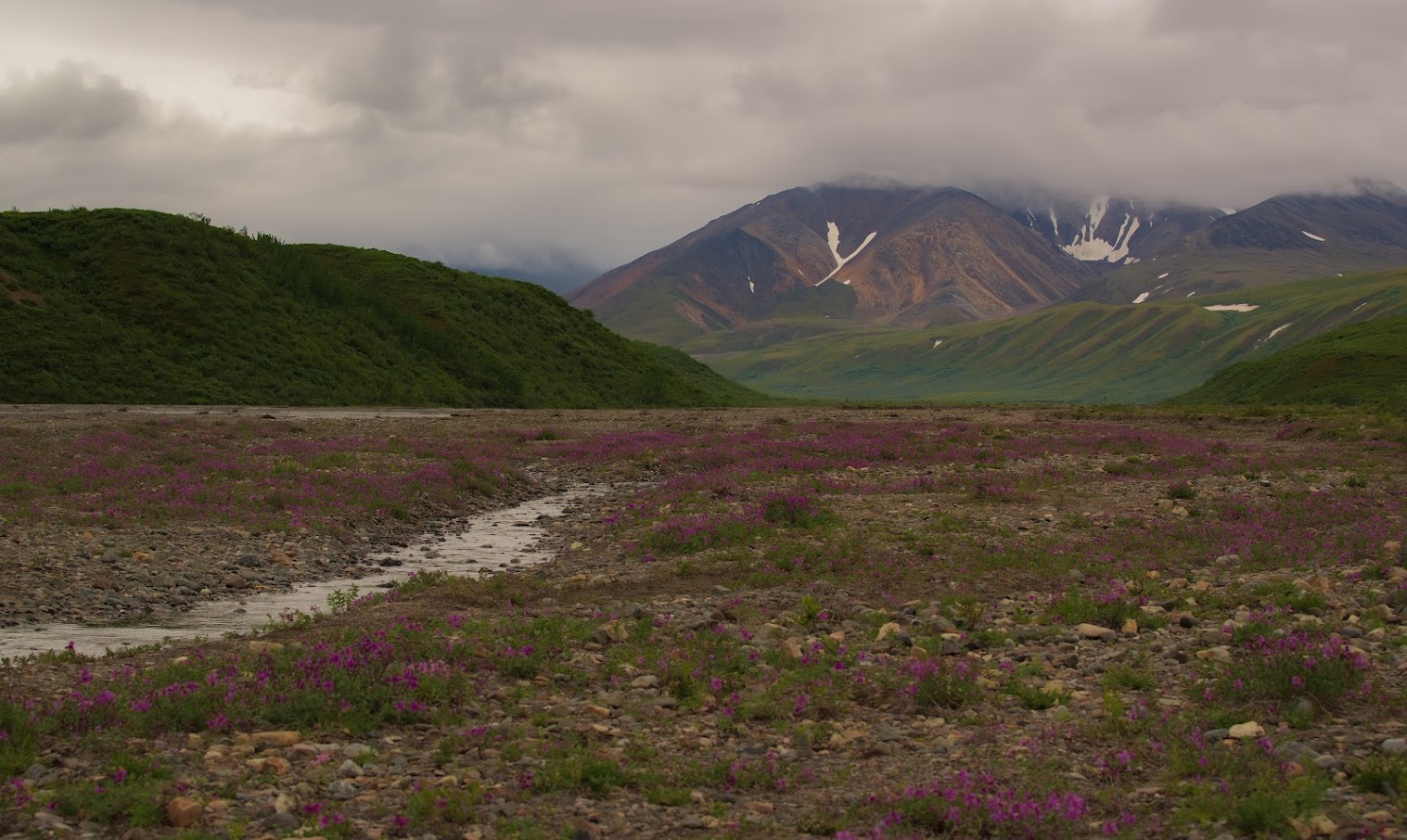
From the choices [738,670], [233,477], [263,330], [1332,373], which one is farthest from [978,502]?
[1332,373]

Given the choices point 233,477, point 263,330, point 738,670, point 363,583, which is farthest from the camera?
point 263,330

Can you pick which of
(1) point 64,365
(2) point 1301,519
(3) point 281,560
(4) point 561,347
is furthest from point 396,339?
(2) point 1301,519

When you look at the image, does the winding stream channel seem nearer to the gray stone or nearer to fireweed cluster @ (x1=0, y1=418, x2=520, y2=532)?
fireweed cluster @ (x1=0, y1=418, x2=520, y2=532)

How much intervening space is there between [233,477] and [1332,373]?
312 ft

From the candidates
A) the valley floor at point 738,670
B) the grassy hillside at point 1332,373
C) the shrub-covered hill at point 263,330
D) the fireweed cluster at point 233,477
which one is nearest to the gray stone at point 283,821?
the valley floor at point 738,670

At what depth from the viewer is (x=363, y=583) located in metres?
21.8

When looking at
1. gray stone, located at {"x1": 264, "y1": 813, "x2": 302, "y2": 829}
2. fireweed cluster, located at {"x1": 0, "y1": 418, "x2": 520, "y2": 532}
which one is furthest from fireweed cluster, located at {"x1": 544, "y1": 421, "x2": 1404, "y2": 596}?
gray stone, located at {"x1": 264, "y1": 813, "x2": 302, "y2": 829}

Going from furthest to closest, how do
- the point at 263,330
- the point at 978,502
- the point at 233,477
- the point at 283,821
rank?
the point at 263,330, the point at 233,477, the point at 978,502, the point at 283,821

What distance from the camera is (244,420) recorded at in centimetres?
5316

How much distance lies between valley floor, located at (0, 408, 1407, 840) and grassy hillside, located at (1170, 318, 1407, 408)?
58627 millimetres

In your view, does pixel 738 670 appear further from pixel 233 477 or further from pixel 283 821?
pixel 233 477

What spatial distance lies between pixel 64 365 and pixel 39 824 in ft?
240

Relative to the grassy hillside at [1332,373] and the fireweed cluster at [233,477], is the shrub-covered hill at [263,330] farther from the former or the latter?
the grassy hillside at [1332,373]

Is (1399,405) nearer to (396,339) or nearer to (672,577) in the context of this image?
(672,577)
